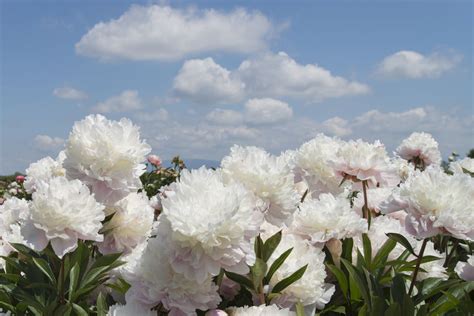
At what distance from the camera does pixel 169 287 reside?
1.16m

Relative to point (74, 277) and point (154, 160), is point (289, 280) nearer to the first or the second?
point (74, 277)

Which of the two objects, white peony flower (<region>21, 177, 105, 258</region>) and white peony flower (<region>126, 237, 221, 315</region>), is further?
white peony flower (<region>21, 177, 105, 258</region>)

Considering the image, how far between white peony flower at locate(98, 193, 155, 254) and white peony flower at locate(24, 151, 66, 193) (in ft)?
2.50

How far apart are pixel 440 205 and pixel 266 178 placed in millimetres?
493

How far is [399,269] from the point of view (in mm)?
1631

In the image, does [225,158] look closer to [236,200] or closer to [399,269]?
[236,200]

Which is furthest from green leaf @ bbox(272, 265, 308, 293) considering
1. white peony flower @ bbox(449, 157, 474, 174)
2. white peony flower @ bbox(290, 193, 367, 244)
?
white peony flower @ bbox(449, 157, 474, 174)

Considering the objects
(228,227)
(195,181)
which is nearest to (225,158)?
(195,181)

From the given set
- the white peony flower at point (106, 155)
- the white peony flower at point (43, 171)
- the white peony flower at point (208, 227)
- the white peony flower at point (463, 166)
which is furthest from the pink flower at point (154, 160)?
the white peony flower at point (208, 227)

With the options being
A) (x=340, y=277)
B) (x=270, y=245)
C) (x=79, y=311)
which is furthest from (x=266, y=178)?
(x=79, y=311)

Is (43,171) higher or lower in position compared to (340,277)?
higher

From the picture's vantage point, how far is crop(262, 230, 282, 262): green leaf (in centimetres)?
136

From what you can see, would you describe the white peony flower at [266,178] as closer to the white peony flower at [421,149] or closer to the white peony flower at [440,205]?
the white peony flower at [440,205]

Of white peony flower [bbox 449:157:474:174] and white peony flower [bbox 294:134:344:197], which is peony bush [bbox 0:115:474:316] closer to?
white peony flower [bbox 294:134:344:197]
